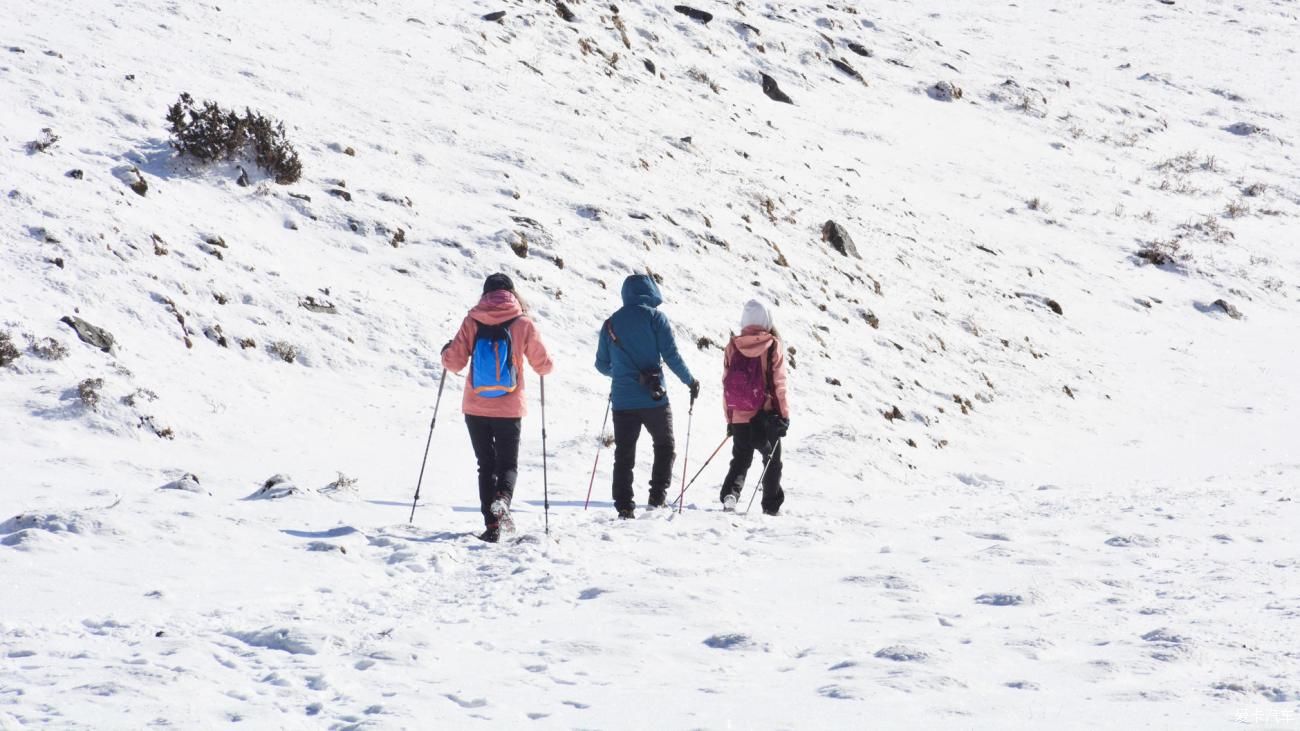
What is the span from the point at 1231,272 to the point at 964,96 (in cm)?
1111

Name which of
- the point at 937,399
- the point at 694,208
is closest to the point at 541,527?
the point at 937,399

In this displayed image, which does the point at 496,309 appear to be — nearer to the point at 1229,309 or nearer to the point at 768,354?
the point at 768,354

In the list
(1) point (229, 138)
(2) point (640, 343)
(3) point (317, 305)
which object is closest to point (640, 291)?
(2) point (640, 343)

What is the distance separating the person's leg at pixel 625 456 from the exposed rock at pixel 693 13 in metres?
23.3

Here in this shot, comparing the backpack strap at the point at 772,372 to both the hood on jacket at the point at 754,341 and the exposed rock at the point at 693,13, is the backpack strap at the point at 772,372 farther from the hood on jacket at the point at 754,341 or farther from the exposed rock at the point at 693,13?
the exposed rock at the point at 693,13

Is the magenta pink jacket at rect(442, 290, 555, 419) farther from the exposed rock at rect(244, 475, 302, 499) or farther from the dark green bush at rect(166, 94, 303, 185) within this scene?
the dark green bush at rect(166, 94, 303, 185)

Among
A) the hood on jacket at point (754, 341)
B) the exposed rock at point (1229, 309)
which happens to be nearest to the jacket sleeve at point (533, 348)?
the hood on jacket at point (754, 341)

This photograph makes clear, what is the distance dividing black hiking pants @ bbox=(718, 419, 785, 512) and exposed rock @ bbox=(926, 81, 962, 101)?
85.6 feet

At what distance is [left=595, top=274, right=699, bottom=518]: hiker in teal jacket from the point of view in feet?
28.8

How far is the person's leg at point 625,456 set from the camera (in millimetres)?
8922

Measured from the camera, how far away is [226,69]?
57.2ft

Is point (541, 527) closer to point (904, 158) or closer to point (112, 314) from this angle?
point (112, 314)

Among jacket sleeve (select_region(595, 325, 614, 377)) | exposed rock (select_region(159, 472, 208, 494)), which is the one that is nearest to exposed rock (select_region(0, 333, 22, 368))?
exposed rock (select_region(159, 472, 208, 494))

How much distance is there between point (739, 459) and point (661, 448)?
84 cm
